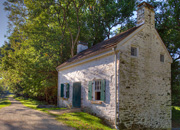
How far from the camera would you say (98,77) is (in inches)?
393

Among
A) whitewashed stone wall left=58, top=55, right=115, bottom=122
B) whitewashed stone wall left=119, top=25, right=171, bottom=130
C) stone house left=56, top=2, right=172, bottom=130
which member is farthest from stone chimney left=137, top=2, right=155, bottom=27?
whitewashed stone wall left=58, top=55, right=115, bottom=122

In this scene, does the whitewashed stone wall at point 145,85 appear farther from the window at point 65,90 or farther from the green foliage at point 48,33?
the green foliage at point 48,33

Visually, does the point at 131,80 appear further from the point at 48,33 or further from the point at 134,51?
the point at 48,33

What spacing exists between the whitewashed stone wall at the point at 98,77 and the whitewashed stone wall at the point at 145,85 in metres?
0.63

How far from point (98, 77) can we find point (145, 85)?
3.15 m

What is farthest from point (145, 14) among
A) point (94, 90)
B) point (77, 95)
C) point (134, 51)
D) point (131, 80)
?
point (77, 95)

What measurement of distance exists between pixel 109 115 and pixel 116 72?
102 inches

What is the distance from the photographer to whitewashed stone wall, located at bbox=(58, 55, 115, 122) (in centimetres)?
874

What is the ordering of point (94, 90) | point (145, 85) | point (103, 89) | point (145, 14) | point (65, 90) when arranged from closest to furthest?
point (103, 89) < point (145, 85) < point (94, 90) < point (145, 14) < point (65, 90)

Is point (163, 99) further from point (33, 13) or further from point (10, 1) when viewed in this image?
point (10, 1)

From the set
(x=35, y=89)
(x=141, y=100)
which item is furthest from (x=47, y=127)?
(x=35, y=89)

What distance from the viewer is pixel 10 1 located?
63.3ft

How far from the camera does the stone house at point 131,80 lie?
8578mm

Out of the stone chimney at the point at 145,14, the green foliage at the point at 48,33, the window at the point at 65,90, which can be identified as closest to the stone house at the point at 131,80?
the stone chimney at the point at 145,14
